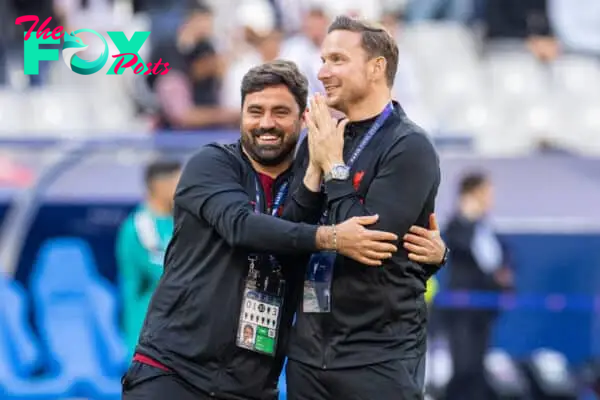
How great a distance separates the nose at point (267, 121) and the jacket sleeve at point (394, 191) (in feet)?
1.19

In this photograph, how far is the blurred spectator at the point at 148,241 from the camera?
788cm

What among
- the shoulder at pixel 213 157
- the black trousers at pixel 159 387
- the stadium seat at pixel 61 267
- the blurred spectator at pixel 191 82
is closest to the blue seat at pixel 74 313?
the stadium seat at pixel 61 267

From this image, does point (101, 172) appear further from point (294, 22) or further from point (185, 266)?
point (185, 266)

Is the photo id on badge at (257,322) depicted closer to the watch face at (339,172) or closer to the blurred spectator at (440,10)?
the watch face at (339,172)

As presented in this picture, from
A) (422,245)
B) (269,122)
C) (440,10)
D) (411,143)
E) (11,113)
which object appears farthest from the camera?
(440,10)

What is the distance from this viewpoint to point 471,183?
29.3 ft

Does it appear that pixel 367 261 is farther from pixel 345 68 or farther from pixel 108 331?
pixel 108 331

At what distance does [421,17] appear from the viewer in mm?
13094

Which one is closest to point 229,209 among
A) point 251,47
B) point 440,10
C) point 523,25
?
point 251,47

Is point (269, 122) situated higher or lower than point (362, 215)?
higher

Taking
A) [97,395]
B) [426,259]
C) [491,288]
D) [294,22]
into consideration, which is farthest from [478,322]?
[426,259]

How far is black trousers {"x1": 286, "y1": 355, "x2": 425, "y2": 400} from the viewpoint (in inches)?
184

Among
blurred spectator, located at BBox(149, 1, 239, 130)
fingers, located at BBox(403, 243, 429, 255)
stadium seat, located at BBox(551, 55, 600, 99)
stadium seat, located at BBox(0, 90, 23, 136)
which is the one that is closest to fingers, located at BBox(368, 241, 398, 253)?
fingers, located at BBox(403, 243, 429, 255)

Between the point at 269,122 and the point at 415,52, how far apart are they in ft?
26.7
